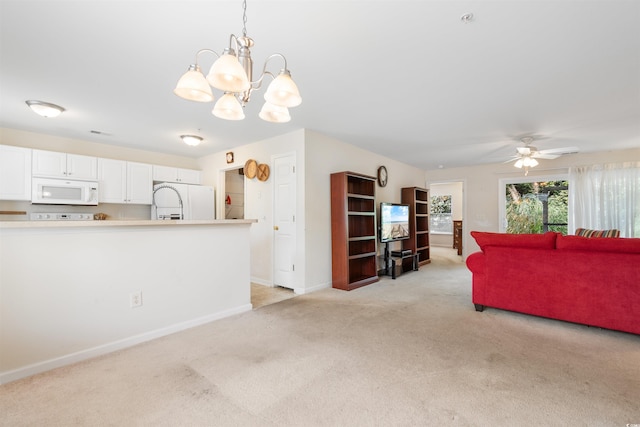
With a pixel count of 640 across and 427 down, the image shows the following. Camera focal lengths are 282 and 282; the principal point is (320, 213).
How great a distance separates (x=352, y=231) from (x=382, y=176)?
1512 millimetres

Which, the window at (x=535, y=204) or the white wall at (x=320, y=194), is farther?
the window at (x=535, y=204)

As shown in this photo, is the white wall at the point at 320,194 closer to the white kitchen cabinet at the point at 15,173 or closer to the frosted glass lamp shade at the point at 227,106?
the frosted glass lamp shade at the point at 227,106

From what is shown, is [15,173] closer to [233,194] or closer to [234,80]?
[233,194]

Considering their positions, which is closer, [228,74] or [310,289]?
[228,74]

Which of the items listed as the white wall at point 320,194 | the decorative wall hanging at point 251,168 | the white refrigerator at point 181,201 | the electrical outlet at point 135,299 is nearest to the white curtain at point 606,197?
the white wall at point 320,194

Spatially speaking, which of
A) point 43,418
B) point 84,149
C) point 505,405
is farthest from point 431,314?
point 84,149

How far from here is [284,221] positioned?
13.7ft

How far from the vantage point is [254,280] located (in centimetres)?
463

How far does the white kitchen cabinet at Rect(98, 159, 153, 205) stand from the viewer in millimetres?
4426

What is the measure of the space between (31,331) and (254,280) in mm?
2868

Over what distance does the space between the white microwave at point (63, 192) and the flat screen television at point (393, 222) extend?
4.56 meters

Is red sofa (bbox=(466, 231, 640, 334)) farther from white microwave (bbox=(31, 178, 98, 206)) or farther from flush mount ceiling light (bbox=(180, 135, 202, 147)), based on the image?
white microwave (bbox=(31, 178, 98, 206))

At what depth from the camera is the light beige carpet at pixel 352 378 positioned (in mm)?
1496

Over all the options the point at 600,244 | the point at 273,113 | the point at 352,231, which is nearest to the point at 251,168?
the point at 352,231
